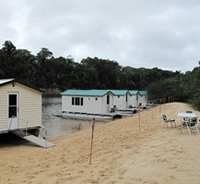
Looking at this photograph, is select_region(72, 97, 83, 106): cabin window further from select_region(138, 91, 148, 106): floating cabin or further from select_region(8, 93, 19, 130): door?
select_region(8, 93, 19, 130): door

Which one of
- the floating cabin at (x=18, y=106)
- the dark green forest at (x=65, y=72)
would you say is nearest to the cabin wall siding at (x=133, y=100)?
the floating cabin at (x=18, y=106)

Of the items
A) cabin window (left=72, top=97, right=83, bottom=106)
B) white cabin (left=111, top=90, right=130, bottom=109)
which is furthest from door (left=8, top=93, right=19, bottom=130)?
white cabin (left=111, top=90, right=130, bottom=109)

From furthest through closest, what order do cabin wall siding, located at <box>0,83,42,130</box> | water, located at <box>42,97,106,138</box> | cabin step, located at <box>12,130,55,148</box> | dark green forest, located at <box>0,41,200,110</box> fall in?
1. dark green forest, located at <box>0,41,200,110</box>
2. water, located at <box>42,97,106,138</box>
3. cabin wall siding, located at <box>0,83,42,130</box>
4. cabin step, located at <box>12,130,55,148</box>

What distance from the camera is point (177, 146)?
23.1 feet

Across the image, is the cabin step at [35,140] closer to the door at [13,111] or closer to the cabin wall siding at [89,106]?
the door at [13,111]

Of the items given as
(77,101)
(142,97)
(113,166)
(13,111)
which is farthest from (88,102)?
(113,166)

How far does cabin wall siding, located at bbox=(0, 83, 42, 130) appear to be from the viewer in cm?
1102

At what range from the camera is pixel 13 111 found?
458 inches

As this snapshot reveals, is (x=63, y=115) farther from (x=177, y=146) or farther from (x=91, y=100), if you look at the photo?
(x=177, y=146)

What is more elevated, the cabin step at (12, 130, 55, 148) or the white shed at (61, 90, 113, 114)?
the white shed at (61, 90, 113, 114)

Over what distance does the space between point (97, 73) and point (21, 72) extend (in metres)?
33.8

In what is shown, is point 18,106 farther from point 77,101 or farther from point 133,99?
point 133,99

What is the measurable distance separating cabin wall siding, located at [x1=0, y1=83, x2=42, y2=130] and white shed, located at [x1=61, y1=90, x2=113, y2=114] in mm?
11094

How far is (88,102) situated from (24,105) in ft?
40.7
